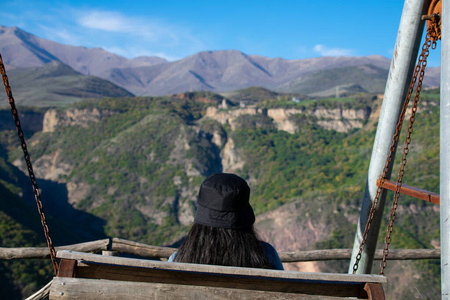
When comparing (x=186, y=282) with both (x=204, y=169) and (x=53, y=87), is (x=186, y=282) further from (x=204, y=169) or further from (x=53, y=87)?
(x=53, y=87)

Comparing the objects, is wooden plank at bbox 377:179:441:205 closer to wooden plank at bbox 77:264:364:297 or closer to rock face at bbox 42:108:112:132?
wooden plank at bbox 77:264:364:297

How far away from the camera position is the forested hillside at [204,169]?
25.6 m

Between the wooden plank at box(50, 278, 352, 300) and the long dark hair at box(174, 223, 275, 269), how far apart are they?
0.31m

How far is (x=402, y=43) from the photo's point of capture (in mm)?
3010

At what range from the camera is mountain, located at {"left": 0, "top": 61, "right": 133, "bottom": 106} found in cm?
6519

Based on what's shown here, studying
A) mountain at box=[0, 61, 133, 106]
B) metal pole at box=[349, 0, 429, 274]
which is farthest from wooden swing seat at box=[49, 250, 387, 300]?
mountain at box=[0, 61, 133, 106]

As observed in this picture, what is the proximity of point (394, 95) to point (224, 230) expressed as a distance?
2.01m

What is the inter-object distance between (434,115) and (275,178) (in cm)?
1577

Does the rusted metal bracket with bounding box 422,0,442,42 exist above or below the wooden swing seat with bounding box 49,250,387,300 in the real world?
above

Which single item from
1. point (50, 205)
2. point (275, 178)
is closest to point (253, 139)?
point (275, 178)

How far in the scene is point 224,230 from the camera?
1900mm

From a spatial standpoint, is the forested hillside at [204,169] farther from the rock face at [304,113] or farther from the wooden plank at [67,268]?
the wooden plank at [67,268]

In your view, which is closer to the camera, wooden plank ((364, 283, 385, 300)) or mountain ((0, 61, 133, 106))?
wooden plank ((364, 283, 385, 300))

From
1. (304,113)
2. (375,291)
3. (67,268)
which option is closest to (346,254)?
(375,291)
